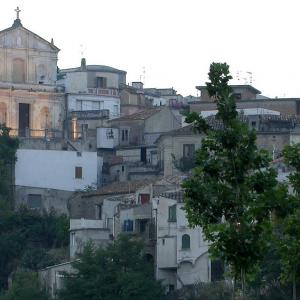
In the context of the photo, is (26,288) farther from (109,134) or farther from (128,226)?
(109,134)

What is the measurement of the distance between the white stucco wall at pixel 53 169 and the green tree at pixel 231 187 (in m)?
53.9

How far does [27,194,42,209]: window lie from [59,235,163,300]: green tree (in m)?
12.9

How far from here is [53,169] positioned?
318 feet

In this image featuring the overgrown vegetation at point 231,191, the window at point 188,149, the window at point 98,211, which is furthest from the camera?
the window at point 188,149

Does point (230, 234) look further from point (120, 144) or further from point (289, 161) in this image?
point (120, 144)

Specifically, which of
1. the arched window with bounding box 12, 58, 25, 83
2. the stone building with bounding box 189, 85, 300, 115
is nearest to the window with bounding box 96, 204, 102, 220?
the stone building with bounding box 189, 85, 300, 115

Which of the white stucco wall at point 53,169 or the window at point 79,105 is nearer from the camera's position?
the white stucco wall at point 53,169

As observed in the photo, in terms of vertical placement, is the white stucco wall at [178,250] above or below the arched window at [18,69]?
below

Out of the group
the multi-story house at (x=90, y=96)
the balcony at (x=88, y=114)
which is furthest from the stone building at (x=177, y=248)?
the balcony at (x=88, y=114)

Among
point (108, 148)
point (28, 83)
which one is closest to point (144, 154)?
Result: point (108, 148)

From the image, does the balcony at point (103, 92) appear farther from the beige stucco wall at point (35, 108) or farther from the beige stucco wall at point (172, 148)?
the beige stucco wall at point (172, 148)

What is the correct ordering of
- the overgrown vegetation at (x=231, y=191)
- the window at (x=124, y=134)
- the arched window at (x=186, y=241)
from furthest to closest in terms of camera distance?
1. the window at (x=124, y=134)
2. the arched window at (x=186, y=241)
3. the overgrown vegetation at (x=231, y=191)

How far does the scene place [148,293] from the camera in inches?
3155

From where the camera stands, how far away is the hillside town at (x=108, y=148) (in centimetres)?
8356
